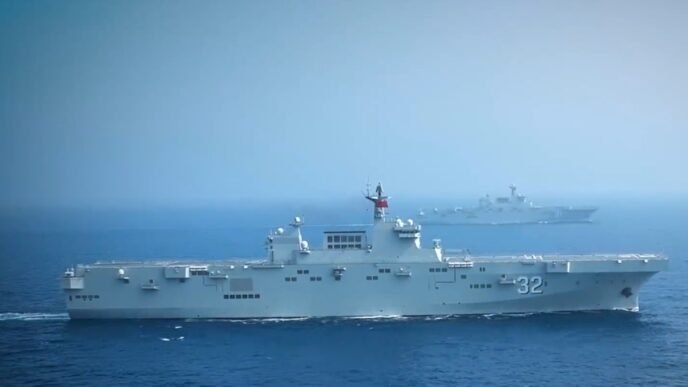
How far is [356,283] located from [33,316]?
1298 cm

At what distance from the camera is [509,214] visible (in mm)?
81625

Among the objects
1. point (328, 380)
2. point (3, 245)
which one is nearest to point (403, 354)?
point (328, 380)

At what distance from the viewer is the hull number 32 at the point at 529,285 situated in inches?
1112

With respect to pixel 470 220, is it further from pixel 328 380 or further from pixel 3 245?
pixel 328 380

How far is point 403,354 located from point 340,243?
6.55 m

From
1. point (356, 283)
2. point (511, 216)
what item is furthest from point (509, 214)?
point (356, 283)

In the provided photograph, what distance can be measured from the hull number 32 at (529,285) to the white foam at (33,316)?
59.0ft

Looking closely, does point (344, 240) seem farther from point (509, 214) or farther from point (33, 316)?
point (509, 214)

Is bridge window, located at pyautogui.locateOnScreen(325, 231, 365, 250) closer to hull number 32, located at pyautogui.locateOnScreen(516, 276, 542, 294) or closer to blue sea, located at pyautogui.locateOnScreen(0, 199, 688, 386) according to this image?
blue sea, located at pyautogui.locateOnScreen(0, 199, 688, 386)

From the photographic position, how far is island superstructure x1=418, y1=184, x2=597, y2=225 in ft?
268

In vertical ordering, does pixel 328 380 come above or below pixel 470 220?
below

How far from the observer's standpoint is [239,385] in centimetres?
2031

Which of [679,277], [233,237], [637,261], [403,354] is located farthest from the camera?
[233,237]

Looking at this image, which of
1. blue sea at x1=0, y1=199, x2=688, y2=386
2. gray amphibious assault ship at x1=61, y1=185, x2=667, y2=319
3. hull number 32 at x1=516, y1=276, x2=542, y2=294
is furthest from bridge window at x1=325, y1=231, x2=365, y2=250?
hull number 32 at x1=516, y1=276, x2=542, y2=294
